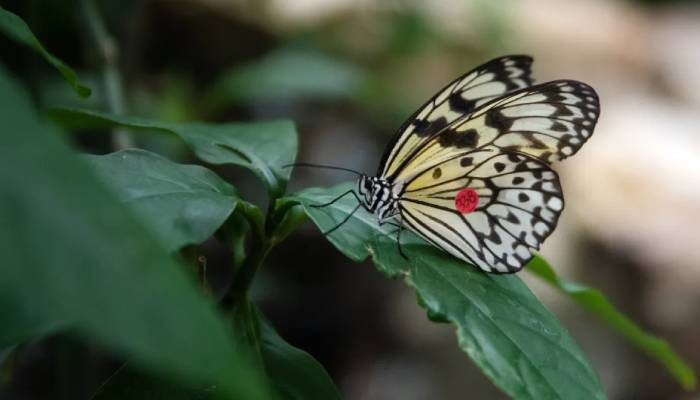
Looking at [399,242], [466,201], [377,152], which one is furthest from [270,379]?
[377,152]

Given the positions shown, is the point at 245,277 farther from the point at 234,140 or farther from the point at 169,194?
the point at 234,140

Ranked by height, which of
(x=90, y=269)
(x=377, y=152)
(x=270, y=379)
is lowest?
(x=377, y=152)

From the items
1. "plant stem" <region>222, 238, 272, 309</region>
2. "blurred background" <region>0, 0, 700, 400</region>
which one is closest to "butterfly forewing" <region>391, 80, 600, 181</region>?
"plant stem" <region>222, 238, 272, 309</region>

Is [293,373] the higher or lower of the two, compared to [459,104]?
lower

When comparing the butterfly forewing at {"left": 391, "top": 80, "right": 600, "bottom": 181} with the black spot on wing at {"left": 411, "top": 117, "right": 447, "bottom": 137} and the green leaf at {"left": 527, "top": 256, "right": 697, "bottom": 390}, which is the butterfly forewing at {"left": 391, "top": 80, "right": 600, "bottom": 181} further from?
the green leaf at {"left": 527, "top": 256, "right": 697, "bottom": 390}

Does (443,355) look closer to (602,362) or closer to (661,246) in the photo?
(602,362)

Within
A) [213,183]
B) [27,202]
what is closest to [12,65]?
[213,183]

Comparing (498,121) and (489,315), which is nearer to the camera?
(489,315)
